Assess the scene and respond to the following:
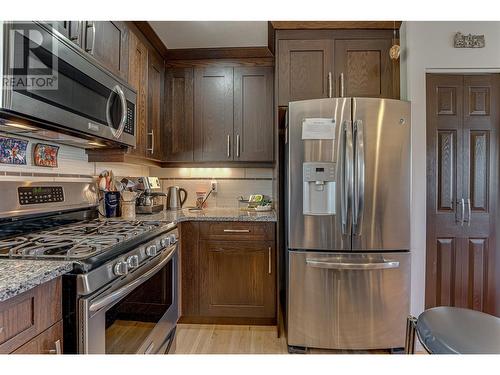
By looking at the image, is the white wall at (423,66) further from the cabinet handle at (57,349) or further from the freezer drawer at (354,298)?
the cabinet handle at (57,349)

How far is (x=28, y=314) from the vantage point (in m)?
0.82

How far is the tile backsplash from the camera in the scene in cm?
285

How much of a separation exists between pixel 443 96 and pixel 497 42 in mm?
511

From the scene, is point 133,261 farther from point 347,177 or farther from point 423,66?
point 423,66

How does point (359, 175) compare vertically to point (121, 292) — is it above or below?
above

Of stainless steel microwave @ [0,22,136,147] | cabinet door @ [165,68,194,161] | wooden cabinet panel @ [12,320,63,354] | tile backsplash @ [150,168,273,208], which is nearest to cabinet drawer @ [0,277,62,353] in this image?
wooden cabinet panel @ [12,320,63,354]

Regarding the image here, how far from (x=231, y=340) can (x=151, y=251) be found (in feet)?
3.59

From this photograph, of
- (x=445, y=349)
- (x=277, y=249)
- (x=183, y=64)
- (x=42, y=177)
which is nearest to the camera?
(x=445, y=349)

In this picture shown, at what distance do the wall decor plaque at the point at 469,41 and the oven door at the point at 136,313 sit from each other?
7.84 feet

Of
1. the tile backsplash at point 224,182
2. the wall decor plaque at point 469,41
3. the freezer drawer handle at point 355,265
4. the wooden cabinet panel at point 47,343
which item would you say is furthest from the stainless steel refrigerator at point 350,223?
the wooden cabinet panel at point 47,343

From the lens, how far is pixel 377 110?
186cm

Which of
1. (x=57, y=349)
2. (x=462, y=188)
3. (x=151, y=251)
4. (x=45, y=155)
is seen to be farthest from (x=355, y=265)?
(x=45, y=155)
